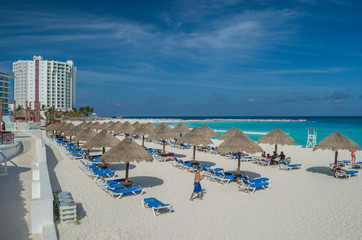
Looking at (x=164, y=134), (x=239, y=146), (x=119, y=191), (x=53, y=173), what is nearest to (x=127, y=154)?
(x=119, y=191)

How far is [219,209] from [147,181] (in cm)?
391

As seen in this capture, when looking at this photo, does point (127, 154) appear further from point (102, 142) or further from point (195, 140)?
point (195, 140)

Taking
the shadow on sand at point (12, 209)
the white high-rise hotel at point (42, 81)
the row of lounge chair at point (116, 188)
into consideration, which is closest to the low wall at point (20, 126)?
the shadow on sand at point (12, 209)

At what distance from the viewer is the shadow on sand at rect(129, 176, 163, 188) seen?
33.1 ft

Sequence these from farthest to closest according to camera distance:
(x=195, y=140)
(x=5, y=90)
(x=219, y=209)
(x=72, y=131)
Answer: (x=5, y=90) < (x=72, y=131) < (x=195, y=140) < (x=219, y=209)

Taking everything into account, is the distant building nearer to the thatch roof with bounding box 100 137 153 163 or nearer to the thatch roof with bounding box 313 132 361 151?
the thatch roof with bounding box 100 137 153 163

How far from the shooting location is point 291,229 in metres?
6.36

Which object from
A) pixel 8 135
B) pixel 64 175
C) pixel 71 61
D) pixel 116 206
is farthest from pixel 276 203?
pixel 71 61

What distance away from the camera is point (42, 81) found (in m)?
96.1

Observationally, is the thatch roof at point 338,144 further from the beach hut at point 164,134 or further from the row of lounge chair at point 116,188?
the row of lounge chair at point 116,188

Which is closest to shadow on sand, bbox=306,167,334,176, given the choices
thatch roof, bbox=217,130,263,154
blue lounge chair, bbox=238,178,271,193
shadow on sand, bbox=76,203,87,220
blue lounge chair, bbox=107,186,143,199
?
thatch roof, bbox=217,130,263,154

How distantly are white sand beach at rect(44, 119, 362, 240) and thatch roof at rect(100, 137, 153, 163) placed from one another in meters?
1.20

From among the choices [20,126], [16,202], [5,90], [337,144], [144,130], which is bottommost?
[16,202]

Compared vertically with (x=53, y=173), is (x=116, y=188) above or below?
above
